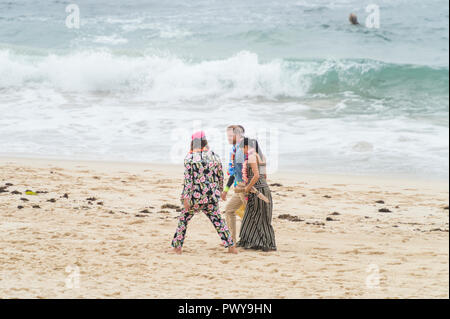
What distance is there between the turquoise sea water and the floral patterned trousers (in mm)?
6069

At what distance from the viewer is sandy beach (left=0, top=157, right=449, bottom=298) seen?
→ 5250mm

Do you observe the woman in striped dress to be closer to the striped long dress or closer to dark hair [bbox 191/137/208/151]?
the striped long dress

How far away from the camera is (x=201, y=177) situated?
6066 mm

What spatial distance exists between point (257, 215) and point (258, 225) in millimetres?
112

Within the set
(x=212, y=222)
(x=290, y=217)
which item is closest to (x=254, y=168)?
(x=212, y=222)

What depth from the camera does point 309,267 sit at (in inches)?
238

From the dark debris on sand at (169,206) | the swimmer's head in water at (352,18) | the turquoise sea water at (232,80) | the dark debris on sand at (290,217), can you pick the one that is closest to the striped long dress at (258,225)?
the dark debris on sand at (290,217)

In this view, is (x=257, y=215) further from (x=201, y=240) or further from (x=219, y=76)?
(x=219, y=76)

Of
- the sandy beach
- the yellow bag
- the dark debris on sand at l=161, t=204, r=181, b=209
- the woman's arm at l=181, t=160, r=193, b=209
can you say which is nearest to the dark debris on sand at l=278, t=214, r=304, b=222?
the sandy beach

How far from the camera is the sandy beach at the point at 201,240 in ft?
17.2

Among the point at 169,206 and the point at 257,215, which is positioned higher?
the point at 257,215

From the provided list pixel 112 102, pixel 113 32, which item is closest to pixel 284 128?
pixel 112 102
